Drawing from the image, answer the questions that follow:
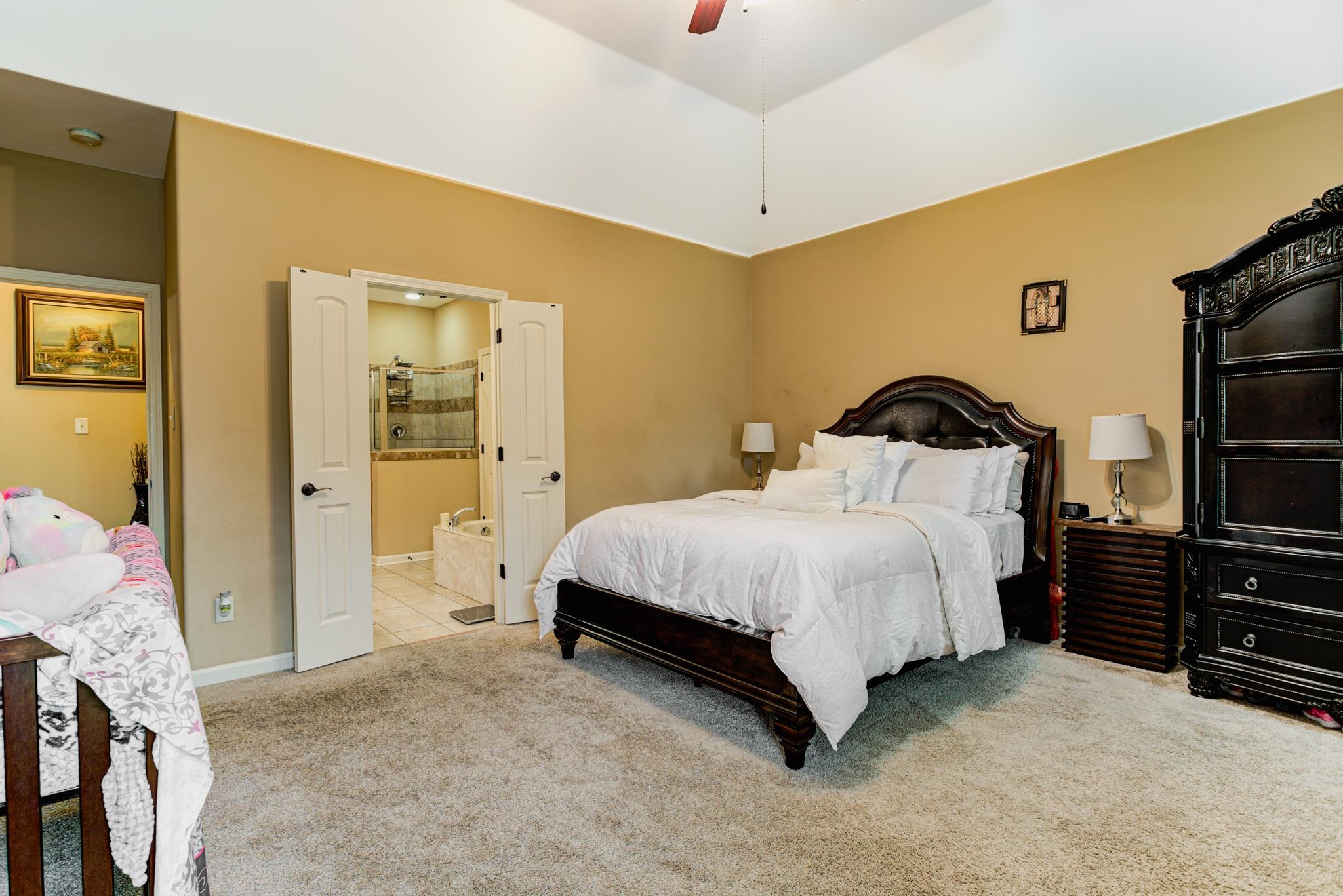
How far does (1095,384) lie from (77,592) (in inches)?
176

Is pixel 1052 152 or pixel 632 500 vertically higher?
pixel 1052 152

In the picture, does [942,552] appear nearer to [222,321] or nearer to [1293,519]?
[1293,519]

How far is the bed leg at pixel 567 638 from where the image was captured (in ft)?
11.7

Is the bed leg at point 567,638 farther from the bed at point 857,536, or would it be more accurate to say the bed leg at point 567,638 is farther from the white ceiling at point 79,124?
the white ceiling at point 79,124

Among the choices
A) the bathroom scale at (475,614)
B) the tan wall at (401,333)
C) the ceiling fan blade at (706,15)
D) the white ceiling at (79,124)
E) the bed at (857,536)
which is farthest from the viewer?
the tan wall at (401,333)

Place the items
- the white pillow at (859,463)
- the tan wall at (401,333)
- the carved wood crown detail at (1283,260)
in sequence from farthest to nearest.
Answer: the tan wall at (401,333), the white pillow at (859,463), the carved wood crown detail at (1283,260)

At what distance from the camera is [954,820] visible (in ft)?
6.68

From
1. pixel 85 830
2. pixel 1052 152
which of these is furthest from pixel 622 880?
pixel 1052 152

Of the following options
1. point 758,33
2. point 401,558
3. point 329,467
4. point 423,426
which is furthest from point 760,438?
point 401,558

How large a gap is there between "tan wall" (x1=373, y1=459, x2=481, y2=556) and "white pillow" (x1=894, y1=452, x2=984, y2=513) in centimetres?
426

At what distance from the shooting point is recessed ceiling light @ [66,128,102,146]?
337 cm

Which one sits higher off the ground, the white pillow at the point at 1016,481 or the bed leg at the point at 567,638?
the white pillow at the point at 1016,481

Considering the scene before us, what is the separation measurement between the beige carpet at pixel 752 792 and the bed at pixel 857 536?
0.22 meters

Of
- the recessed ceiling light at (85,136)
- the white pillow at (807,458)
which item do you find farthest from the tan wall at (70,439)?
the white pillow at (807,458)
